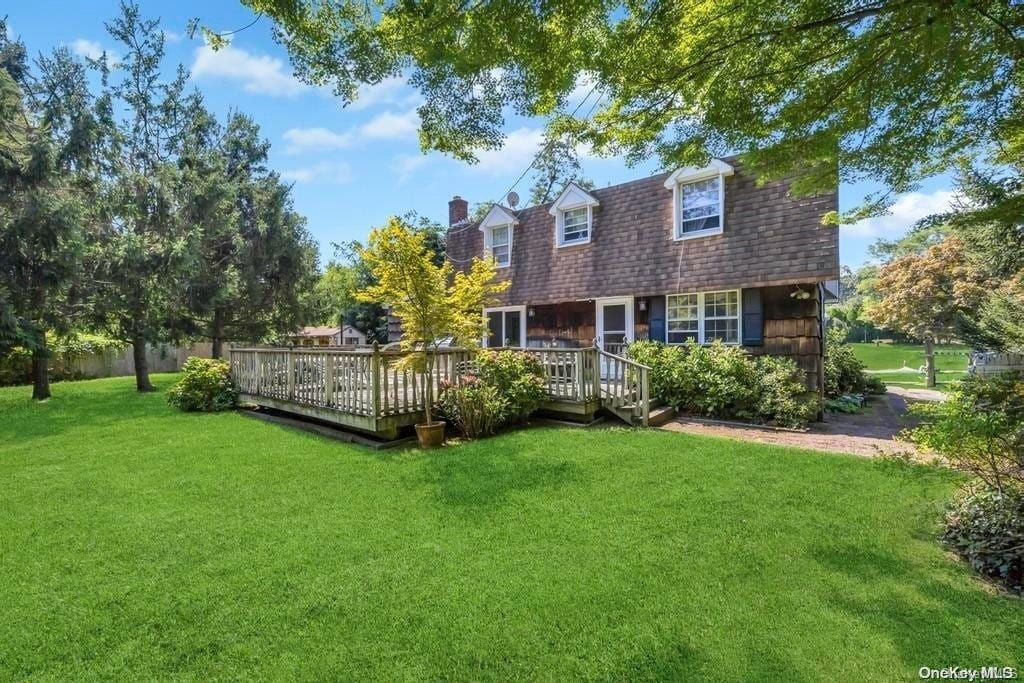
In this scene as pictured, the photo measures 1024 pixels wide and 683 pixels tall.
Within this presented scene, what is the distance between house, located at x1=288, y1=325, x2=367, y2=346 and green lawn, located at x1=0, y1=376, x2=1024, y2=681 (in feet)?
56.6

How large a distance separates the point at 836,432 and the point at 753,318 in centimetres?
269

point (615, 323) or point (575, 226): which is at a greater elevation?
point (575, 226)

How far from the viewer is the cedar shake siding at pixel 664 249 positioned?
28.8ft

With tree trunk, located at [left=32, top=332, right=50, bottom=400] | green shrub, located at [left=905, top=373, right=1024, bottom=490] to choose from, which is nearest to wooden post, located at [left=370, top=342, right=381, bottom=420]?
green shrub, located at [left=905, top=373, right=1024, bottom=490]

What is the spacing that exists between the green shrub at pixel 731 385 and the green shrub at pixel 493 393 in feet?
8.74

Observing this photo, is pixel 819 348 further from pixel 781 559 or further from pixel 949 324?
pixel 949 324

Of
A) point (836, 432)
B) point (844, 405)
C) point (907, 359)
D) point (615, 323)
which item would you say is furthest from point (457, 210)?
point (907, 359)

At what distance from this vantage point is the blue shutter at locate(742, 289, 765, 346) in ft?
30.4

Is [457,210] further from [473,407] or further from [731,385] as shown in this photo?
[731,385]

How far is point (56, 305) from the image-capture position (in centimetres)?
1218

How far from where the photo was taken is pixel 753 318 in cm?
935

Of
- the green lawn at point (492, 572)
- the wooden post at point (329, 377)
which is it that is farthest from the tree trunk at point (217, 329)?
the green lawn at point (492, 572)

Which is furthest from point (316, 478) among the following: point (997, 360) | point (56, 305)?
point (997, 360)

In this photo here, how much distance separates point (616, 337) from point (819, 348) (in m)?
4.19
